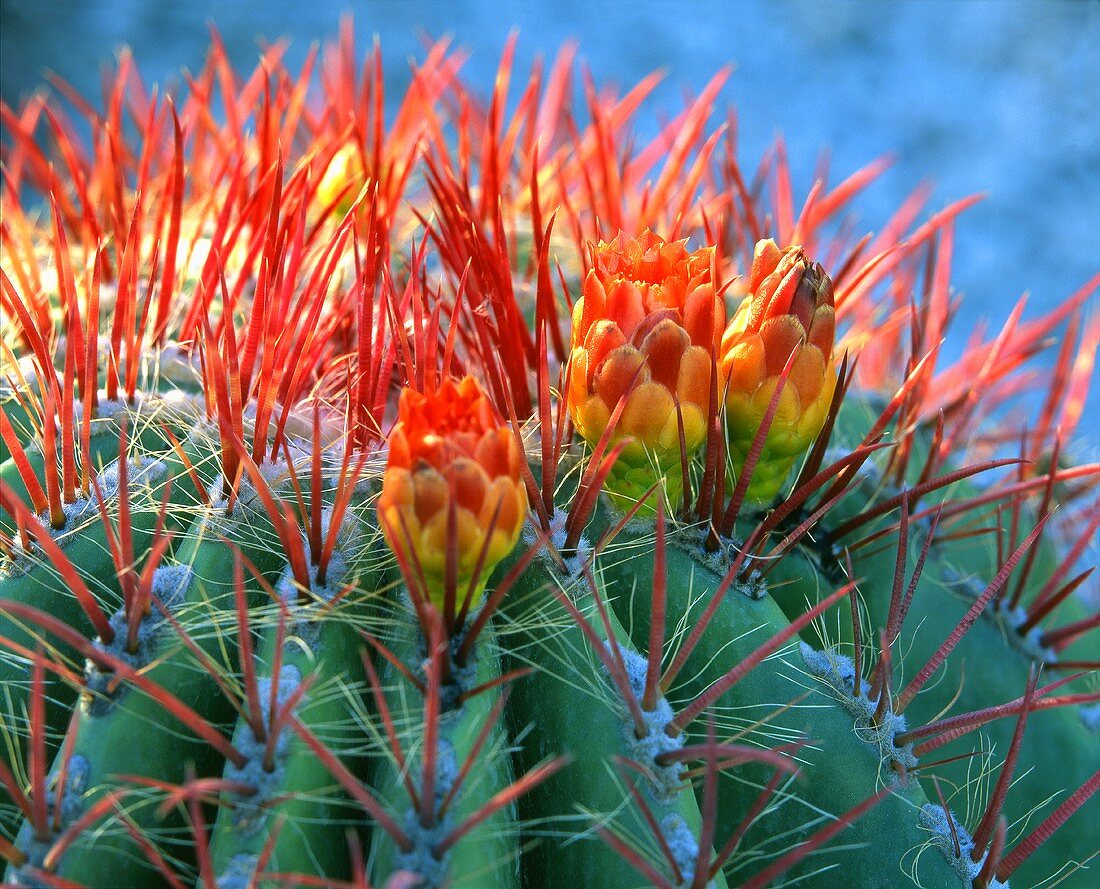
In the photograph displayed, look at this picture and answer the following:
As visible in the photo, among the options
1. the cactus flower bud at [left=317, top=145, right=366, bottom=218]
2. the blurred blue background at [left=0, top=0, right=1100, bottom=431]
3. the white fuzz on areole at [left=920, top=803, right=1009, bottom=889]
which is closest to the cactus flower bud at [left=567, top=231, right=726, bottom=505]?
the white fuzz on areole at [left=920, top=803, right=1009, bottom=889]

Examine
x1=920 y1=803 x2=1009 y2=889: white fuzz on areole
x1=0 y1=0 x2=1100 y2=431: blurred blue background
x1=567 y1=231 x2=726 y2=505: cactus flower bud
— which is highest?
x1=0 y1=0 x2=1100 y2=431: blurred blue background

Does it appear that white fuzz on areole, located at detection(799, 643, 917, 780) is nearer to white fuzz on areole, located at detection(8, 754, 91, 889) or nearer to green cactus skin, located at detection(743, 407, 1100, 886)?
green cactus skin, located at detection(743, 407, 1100, 886)

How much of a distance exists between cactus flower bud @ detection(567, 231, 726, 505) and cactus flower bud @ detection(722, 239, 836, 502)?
2 cm

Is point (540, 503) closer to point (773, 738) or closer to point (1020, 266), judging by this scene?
point (773, 738)

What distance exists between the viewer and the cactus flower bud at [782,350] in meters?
0.50

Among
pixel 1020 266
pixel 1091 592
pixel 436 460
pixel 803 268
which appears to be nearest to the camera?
pixel 436 460

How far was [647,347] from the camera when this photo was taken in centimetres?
47

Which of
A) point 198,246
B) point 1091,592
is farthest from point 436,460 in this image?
point 1091,592

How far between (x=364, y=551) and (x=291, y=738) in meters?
0.10

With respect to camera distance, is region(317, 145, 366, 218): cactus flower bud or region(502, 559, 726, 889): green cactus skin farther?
region(317, 145, 366, 218): cactus flower bud

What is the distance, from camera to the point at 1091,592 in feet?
3.58

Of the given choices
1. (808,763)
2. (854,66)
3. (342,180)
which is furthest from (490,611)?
(854,66)

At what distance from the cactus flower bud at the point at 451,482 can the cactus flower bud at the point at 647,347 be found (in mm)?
88

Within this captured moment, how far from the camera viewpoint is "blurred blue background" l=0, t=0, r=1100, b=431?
180 centimetres
